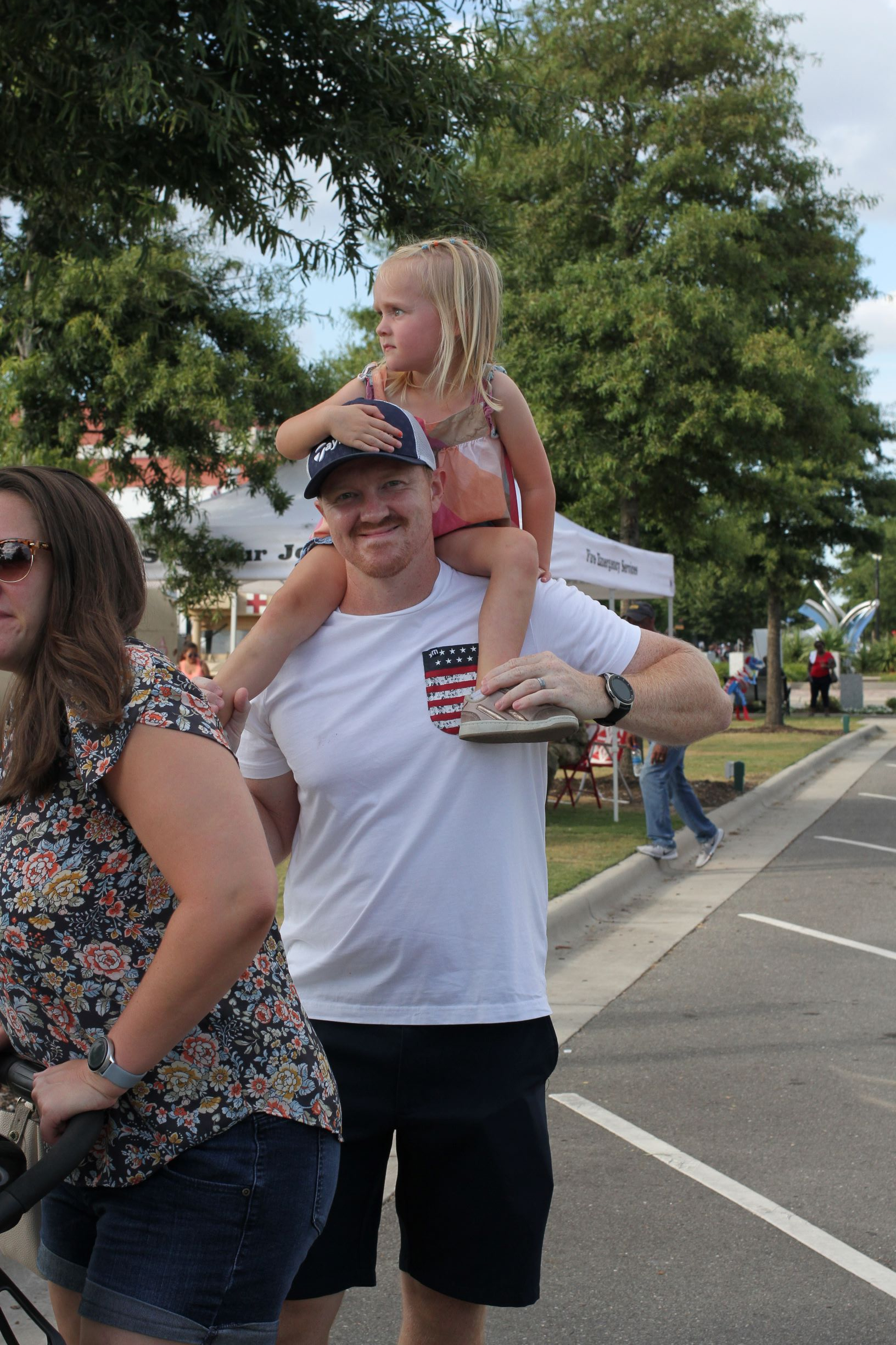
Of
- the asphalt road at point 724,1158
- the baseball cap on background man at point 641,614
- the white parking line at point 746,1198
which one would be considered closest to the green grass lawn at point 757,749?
the baseball cap on background man at point 641,614

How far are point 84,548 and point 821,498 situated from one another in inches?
1000

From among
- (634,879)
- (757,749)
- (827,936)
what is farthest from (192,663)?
(757,749)

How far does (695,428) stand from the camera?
1504cm

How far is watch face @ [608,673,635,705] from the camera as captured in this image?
7.51 ft

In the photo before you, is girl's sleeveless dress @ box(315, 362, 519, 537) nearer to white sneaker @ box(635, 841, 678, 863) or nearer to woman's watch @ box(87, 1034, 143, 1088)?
woman's watch @ box(87, 1034, 143, 1088)

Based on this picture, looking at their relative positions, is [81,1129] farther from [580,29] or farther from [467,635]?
[580,29]

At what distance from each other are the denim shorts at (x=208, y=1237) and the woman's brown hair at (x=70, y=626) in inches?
21.4

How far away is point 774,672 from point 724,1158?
74.5 ft

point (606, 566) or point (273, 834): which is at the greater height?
point (606, 566)

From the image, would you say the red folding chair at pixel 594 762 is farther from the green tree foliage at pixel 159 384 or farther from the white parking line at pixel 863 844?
the green tree foliage at pixel 159 384

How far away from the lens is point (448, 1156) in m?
2.19

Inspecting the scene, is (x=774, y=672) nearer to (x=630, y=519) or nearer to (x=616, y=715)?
(x=630, y=519)

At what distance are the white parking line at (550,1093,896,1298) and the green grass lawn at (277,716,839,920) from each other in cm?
88

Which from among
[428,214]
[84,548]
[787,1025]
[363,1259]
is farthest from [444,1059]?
[428,214]
